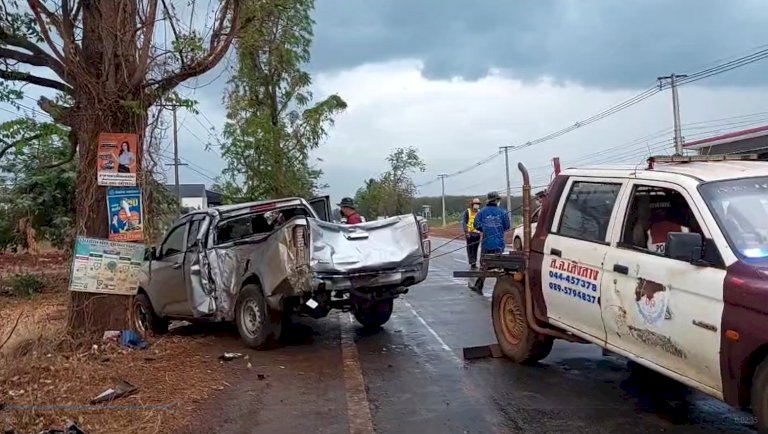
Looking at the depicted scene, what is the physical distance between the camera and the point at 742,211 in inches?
190

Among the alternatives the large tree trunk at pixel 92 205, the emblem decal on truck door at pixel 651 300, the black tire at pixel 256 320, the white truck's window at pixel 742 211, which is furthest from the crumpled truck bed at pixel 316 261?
the white truck's window at pixel 742 211

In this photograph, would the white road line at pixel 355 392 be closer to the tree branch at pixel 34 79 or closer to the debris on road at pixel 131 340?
the debris on road at pixel 131 340

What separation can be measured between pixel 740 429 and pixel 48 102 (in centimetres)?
782

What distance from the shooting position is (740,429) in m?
5.21

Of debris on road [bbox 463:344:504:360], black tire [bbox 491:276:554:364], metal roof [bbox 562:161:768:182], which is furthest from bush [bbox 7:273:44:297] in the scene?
metal roof [bbox 562:161:768:182]

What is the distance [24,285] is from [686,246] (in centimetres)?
1695

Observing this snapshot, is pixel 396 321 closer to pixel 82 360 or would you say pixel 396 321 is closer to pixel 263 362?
pixel 263 362

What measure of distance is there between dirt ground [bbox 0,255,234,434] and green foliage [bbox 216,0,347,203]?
14149 mm

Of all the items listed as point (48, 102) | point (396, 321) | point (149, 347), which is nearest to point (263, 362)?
point (149, 347)

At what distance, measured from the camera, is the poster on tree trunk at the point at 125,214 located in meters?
A: 8.26

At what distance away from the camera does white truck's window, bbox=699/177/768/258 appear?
179 inches

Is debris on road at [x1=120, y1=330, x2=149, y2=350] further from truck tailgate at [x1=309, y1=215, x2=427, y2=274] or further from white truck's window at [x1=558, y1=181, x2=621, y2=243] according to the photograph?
white truck's window at [x1=558, y1=181, x2=621, y2=243]

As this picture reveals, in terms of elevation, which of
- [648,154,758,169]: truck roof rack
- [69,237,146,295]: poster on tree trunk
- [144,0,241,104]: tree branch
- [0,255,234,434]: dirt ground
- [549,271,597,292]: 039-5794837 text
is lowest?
[0,255,234,434]: dirt ground

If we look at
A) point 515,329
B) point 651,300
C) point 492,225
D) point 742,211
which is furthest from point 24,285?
point 742,211
